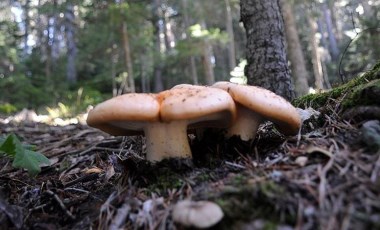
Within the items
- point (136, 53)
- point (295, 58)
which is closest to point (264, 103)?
point (295, 58)

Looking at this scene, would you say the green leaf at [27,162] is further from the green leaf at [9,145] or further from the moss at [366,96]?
A: the moss at [366,96]

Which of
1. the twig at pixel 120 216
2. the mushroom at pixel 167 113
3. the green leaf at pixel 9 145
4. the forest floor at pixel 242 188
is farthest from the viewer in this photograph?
the green leaf at pixel 9 145

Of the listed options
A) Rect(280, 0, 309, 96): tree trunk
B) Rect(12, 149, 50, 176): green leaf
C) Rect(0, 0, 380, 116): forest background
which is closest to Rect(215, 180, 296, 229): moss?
Rect(12, 149, 50, 176): green leaf

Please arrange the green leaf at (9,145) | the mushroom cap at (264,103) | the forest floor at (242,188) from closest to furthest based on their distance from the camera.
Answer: the forest floor at (242,188) < the mushroom cap at (264,103) < the green leaf at (9,145)

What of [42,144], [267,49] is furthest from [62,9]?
[267,49]

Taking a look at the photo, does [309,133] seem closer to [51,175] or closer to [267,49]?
[267,49]

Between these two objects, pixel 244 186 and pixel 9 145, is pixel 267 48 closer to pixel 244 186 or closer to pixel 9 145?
pixel 244 186

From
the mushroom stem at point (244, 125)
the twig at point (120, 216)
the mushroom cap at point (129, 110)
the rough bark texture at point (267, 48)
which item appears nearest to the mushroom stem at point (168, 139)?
the mushroom cap at point (129, 110)
